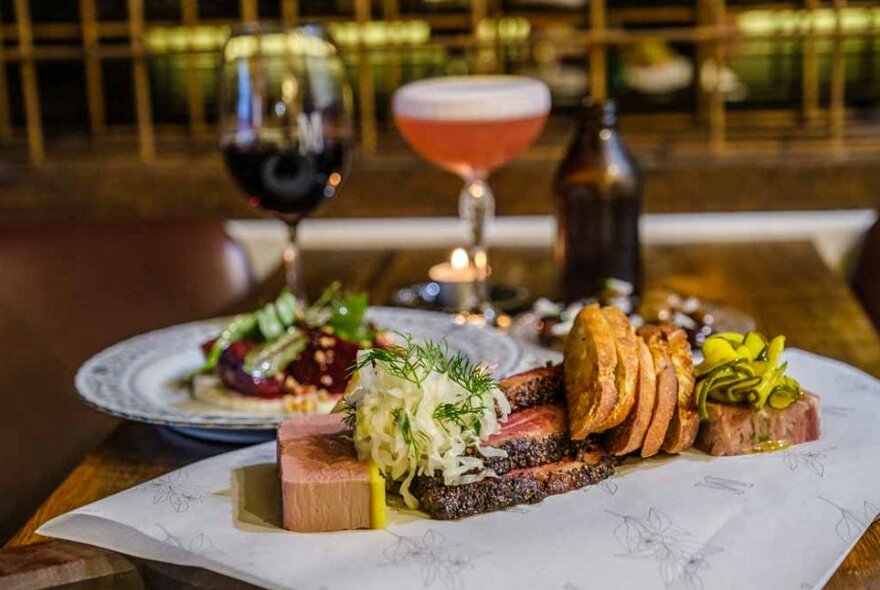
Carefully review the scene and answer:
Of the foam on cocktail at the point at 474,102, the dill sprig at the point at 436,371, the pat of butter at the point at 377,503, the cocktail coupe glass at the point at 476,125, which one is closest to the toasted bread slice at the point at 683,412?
the dill sprig at the point at 436,371

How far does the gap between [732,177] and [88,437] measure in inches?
70.2

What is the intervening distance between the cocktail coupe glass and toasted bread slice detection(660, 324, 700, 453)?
2.16ft

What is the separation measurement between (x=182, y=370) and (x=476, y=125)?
607 millimetres

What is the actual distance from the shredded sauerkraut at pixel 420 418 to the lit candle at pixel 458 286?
32.6 inches

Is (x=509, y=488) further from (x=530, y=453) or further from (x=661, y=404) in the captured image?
(x=661, y=404)

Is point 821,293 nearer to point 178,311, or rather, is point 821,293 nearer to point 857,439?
point 857,439

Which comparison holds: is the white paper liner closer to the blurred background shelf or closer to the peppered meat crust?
the peppered meat crust

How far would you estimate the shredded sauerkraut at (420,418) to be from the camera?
0.97m

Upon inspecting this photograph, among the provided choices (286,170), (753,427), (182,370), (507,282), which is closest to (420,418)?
(753,427)

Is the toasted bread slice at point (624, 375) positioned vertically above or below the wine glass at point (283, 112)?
below

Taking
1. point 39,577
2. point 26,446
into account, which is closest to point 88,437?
point 26,446

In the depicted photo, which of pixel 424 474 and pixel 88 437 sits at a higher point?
pixel 424 474

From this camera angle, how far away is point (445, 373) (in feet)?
3.28

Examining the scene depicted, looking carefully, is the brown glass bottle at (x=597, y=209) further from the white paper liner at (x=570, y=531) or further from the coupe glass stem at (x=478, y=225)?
the white paper liner at (x=570, y=531)
